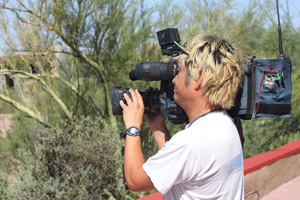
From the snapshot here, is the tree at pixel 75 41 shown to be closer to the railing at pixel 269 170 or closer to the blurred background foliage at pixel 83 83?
the blurred background foliage at pixel 83 83

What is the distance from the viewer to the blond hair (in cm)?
131

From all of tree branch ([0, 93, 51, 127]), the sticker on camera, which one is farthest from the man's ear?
tree branch ([0, 93, 51, 127])

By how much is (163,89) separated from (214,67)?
45 centimetres

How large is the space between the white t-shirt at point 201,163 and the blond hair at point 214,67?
0.08 m

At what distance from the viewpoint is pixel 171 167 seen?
4.12 feet

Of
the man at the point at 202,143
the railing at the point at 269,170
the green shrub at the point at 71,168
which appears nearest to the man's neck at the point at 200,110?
the man at the point at 202,143

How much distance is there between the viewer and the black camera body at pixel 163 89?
1628 mm

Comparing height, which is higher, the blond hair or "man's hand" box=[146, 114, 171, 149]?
the blond hair

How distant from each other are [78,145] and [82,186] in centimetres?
52

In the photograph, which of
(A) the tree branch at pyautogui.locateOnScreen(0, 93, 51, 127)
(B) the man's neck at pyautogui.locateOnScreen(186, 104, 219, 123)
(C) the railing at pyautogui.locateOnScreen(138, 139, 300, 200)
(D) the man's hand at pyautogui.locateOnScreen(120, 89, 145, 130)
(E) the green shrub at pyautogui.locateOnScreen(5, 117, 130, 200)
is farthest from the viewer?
(A) the tree branch at pyautogui.locateOnScreen(0, 93, 51, 127)

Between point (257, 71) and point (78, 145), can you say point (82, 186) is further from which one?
point (257, 71)

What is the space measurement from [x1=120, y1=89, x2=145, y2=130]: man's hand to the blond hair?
0.30 m

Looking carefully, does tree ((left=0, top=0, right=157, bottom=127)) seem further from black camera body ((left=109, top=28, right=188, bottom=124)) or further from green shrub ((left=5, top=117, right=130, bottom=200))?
black camera body ((left=109, top=28, right=188, bottom=124))

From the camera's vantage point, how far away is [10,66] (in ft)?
20.6
